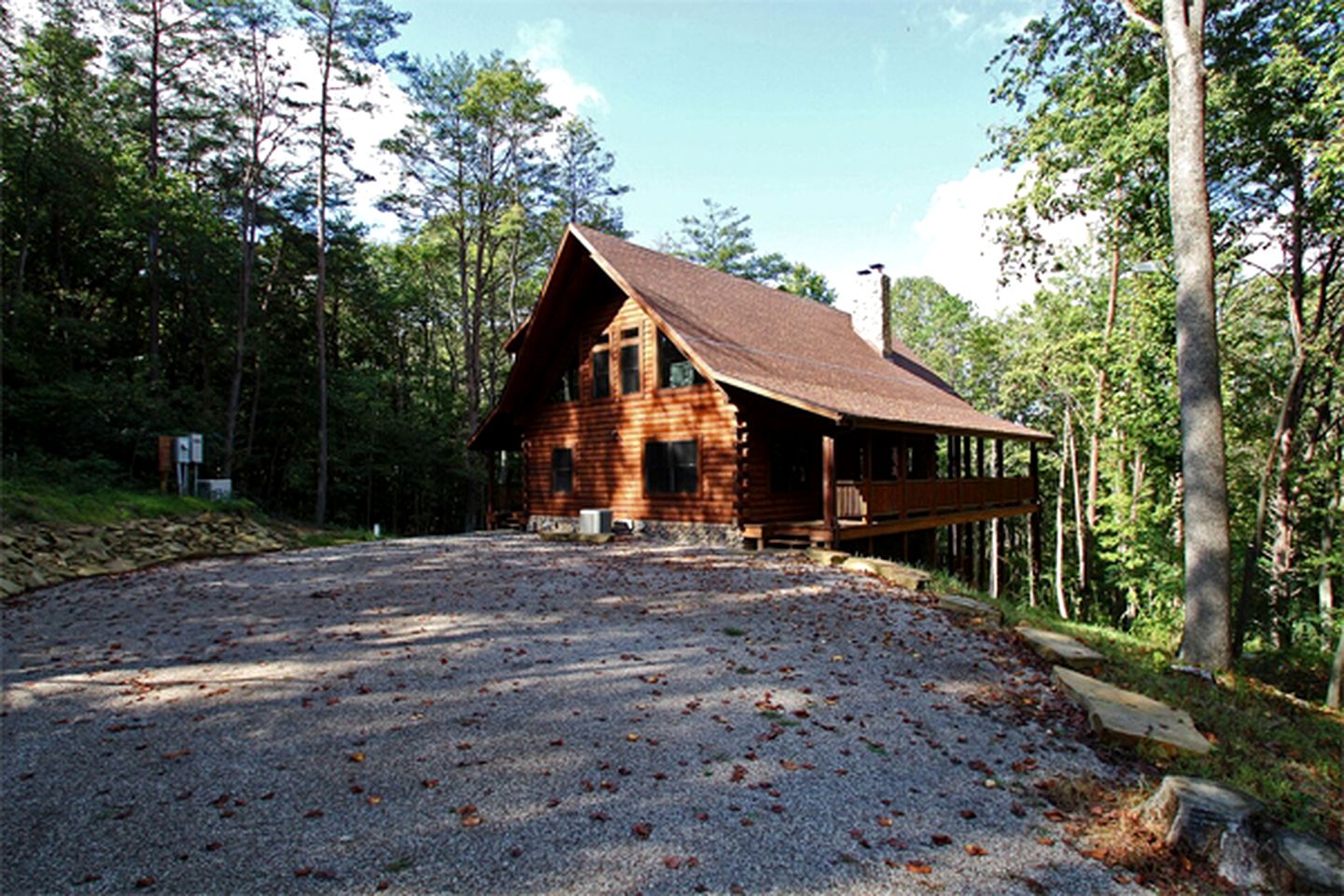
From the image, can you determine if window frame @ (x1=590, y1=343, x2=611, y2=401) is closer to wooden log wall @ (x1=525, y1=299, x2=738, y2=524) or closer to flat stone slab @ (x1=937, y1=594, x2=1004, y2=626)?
wooden log wall @ (x1=525, y1=299, x2=738, y2=524)

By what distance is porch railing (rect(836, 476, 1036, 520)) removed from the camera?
1347 cm

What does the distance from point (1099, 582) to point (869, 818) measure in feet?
86.4

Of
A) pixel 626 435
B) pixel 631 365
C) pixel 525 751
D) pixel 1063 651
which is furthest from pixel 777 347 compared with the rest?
pixel 525 751

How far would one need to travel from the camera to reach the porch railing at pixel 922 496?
530 inches

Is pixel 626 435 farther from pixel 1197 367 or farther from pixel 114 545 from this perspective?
pixel 1197 367

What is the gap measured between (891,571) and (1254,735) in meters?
4.83

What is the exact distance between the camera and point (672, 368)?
594 inches

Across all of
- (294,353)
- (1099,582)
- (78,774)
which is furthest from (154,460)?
(1099,582)

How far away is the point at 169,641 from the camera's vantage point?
652 centimetres

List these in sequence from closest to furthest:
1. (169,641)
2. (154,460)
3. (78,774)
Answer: (78,774)
(169,641)
(154,460)

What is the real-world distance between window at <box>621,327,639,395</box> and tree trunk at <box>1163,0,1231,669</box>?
10.5 metres

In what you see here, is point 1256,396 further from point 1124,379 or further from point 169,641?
point 169,641

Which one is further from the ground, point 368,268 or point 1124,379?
point 368,268

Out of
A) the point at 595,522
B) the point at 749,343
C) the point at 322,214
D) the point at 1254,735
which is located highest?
the point at 322,214
